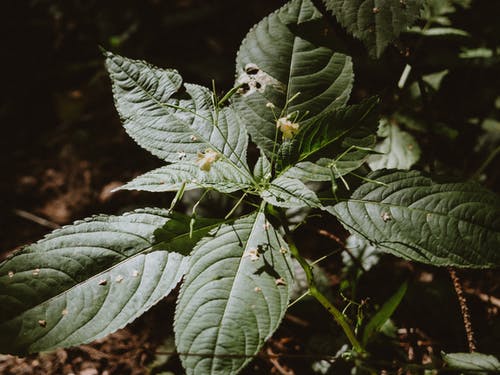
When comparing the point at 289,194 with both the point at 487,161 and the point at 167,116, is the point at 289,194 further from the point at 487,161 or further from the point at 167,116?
the point at 487,161

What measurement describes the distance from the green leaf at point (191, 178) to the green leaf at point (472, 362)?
84 centimetres

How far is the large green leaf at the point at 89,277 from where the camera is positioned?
3.94ft

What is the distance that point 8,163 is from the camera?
114 inches

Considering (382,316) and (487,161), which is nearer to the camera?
(382,316)

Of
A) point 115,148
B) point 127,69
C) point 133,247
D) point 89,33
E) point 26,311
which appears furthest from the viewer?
point 89,33

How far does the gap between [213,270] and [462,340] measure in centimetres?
115

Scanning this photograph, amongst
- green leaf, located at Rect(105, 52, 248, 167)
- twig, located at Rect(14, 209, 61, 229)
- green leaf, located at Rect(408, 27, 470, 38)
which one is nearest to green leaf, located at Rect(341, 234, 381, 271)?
green leaf, located at Rect(105, 52, 248, 167)

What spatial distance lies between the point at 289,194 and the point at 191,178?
32 cm

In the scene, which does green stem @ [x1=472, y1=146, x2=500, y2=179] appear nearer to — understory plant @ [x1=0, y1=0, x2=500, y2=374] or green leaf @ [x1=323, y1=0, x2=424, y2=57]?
understory plant @ [x1=0, y1=0, x2=500, y2=374]

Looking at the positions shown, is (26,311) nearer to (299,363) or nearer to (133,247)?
(133,247)

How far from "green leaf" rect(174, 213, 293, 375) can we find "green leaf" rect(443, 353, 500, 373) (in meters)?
0.55

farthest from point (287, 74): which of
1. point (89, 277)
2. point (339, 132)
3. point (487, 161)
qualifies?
point (487, 161)

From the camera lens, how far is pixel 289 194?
50.1 inches

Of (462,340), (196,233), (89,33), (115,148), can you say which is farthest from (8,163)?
(462,340)
